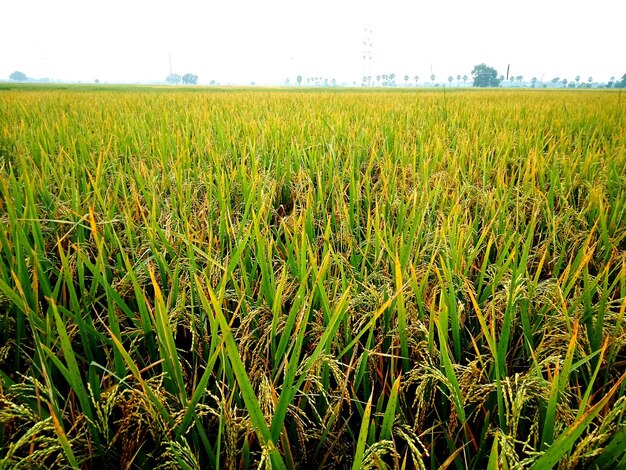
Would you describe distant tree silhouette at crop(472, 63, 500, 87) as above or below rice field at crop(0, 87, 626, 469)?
above

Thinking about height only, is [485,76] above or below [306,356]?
above

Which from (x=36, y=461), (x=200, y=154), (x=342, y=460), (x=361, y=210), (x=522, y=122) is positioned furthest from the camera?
(x=522, y=122)

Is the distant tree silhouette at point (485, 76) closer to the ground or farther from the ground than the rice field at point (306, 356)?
farther from the ground

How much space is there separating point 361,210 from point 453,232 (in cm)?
52

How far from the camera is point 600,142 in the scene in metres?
2.51

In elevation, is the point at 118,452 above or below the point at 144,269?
below

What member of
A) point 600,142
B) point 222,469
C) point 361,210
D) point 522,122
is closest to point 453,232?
point 361,210

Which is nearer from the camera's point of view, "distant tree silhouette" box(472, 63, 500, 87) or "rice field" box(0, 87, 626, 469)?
"rice field" box(0, 87, 626, 469)

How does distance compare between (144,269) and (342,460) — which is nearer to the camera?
(342,460)

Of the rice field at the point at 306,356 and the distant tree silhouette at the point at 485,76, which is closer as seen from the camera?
the rice field at the point at 306,356

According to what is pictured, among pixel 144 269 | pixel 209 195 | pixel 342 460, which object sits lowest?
pixel 342 460

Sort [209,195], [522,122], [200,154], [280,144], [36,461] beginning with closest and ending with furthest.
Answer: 1. [36,461]
2. [209,195]
3. [200,154]
4. [280,144]
5. [522,122]

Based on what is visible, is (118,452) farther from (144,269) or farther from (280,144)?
(280,144)

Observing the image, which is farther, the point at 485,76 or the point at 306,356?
the point at 485,76
